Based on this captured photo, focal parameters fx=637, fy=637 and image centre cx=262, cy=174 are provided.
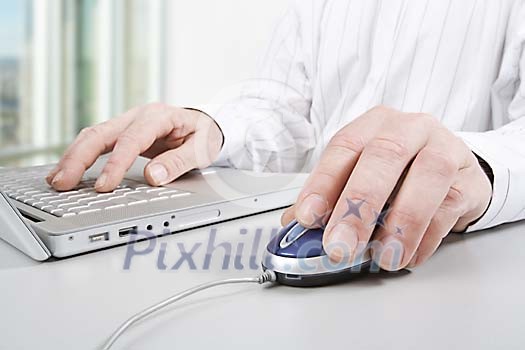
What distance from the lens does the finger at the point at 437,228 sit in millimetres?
493

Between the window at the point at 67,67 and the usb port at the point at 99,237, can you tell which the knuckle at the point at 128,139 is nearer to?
the usb port at the point at 99,237

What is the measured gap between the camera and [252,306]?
1.37 feet

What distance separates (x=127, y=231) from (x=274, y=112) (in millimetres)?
594

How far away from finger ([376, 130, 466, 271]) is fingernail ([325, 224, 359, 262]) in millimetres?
35

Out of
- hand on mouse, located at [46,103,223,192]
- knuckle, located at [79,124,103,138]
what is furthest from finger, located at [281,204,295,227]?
knuckle, located at [79,124,103,138]

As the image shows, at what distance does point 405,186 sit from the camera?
471 millimetres

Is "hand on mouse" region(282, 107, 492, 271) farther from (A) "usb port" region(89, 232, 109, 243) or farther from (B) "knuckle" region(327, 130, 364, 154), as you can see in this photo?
(A) "usb port" region(89, 232, 109, 243)

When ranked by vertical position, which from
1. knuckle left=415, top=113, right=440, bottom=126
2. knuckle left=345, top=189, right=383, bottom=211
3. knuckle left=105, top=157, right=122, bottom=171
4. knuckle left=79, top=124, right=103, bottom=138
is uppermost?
knuckle left=415, top=113, right=440, bottom=126

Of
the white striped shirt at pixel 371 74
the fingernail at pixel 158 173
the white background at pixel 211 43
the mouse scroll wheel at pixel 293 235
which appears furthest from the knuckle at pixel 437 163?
the white background at pixel 211 43

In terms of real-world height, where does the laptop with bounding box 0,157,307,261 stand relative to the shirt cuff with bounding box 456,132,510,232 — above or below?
below

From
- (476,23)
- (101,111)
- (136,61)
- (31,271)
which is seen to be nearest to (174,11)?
(136,61)

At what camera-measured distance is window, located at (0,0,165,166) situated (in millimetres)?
2916

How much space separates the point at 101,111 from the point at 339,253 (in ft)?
10.2

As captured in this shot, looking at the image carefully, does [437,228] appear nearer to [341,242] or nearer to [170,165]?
[341,242]
